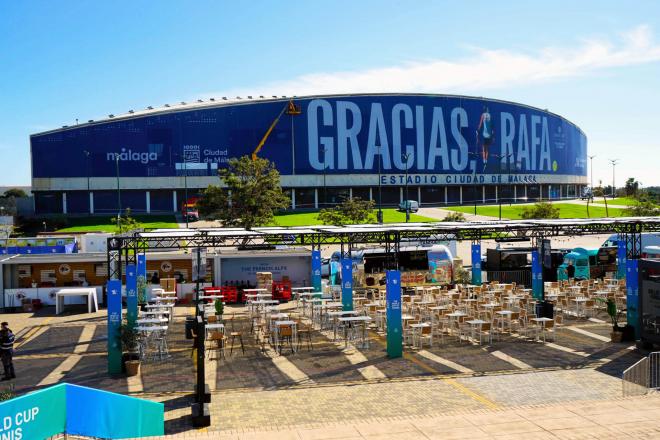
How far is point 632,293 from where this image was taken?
68.9ft

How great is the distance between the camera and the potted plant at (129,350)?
17.3 meters

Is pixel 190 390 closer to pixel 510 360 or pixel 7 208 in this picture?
pixel 510 360

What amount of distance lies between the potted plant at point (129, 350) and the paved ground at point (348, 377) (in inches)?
16.4

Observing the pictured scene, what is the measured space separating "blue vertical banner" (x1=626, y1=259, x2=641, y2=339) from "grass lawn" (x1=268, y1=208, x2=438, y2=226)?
53.2m

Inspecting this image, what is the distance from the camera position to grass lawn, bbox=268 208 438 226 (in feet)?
245

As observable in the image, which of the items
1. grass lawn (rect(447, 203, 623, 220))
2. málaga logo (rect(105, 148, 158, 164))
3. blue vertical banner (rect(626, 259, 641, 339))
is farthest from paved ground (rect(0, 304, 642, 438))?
grass lawn (rect(447, 203, 623, 220))

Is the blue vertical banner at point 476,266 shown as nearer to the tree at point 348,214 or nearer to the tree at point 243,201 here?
the tree at point 243,201

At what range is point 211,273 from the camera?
32.8 meters

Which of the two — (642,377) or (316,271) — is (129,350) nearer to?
(642,377)

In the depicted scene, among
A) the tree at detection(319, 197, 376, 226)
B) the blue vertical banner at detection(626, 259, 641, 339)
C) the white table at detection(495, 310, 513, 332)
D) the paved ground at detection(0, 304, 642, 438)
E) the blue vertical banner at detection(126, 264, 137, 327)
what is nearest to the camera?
the paved ground at detection(0, 304, 642, 438)

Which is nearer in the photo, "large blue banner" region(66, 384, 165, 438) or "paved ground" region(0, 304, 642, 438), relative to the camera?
"large blue banner" region(66, 384, 165, 438)

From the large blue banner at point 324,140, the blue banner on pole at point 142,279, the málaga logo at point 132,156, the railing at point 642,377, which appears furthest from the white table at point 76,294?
the málaga logo at point 132,156

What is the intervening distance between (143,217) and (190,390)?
64676 millimetres

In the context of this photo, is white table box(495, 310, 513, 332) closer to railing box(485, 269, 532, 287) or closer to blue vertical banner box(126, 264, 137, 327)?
blue vertical banner box(126, 264, 137, 327)
